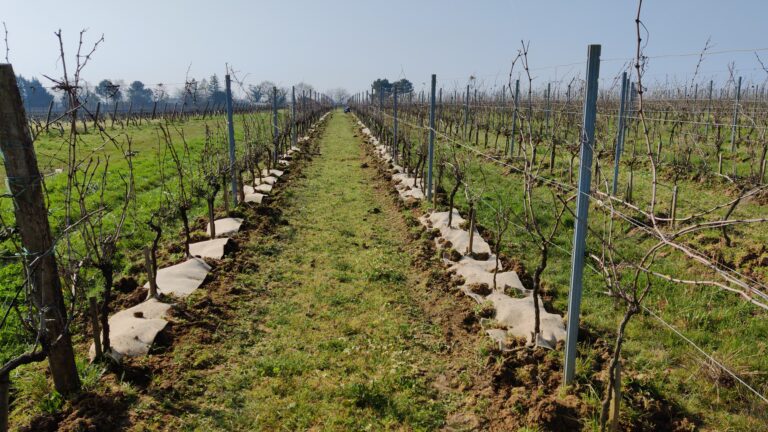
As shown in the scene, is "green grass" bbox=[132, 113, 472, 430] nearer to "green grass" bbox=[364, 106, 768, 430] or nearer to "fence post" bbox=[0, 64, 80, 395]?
"fence post" bbox=[0, 64, 80, 395]

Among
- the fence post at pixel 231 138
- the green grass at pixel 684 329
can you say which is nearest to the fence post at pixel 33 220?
the green grass at pixel 684 329

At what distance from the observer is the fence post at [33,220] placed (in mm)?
2820

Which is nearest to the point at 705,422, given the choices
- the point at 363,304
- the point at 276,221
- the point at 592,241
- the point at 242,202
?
the point at 363,304

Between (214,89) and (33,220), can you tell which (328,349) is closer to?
(33,220)

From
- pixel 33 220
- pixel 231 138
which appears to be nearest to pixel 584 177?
pixel 33 220

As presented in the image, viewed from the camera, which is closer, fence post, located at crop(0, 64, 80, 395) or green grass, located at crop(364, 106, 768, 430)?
fence post, located at crop(0, 64, 80, 395)

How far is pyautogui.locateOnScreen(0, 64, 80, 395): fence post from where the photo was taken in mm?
2820

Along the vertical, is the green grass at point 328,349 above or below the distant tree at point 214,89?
below

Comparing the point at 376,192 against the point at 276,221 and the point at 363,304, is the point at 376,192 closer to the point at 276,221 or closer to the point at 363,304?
the point at 276,221

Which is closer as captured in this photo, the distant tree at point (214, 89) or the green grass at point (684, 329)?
the green grass at point (684, 329)

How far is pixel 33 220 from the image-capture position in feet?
9.76

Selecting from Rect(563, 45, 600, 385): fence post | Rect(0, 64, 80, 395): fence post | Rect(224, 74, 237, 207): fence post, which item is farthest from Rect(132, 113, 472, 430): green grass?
Rect(224, 74, 237, 207): fence post

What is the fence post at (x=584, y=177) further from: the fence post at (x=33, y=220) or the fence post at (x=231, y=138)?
the fence post at (x=231, y=138)

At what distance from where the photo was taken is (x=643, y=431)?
2.89 m
